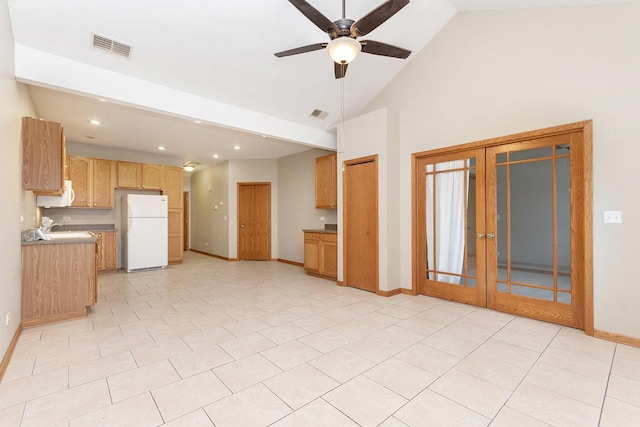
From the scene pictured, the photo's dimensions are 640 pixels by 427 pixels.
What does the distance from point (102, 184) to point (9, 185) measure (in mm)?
4197

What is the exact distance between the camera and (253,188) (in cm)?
812

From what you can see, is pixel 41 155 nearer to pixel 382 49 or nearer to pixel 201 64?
pixel 201 64

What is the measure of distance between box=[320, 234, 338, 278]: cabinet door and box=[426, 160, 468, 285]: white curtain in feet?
5.54

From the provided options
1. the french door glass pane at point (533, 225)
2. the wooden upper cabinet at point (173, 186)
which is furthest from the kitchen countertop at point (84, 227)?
the french door glass pane at point (533, 225)

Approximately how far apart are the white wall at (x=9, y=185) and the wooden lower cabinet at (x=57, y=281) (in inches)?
7.9

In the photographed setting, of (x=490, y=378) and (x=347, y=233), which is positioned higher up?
(x=347, y=233)

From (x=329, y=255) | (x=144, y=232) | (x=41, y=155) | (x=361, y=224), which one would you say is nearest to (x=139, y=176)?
(x=144, y=232)

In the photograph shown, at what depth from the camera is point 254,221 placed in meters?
8.05

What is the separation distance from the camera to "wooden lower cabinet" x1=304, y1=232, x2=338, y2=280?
17.7 ft

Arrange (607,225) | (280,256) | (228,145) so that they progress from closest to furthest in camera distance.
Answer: (607,225)
(228,145)
(280,256)

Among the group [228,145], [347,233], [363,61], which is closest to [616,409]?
[347,233]

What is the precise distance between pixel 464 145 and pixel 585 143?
48.1 inches

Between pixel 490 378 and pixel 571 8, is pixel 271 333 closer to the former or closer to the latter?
Answer: pixel 490 378

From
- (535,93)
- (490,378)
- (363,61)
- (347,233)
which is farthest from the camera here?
(347,233)
